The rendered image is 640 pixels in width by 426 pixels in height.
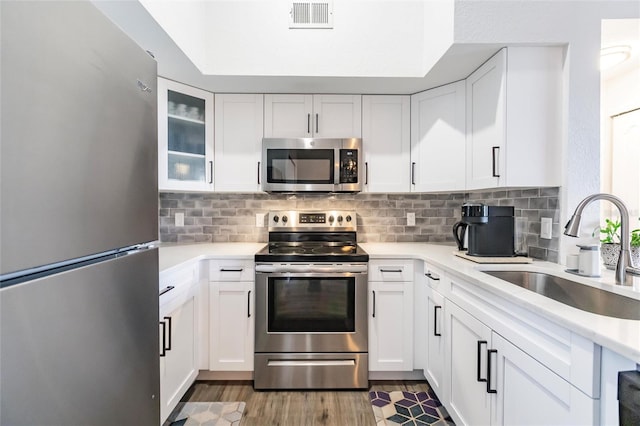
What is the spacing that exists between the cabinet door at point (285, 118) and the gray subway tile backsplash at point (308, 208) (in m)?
0.54

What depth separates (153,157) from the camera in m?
0.91

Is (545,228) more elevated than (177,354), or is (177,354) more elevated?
(545,228)

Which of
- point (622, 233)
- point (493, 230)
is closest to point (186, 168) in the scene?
point (493, 230)

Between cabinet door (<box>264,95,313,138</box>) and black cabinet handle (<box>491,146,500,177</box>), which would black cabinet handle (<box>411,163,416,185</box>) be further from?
cabinet door (<box>264,95,313,138</box>)

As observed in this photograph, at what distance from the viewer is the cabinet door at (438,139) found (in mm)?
2104

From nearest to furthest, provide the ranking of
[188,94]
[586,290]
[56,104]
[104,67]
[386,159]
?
[56,104], [104,67], [586,290], [188,94], [386,159]

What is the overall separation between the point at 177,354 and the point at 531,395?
5.70ft

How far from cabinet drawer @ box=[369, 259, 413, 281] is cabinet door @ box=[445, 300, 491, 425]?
1.36 ft

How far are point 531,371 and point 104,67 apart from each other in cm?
155

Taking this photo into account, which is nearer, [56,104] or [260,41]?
[56,104]

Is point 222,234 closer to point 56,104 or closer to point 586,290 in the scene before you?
point 56,104

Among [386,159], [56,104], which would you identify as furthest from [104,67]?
[386,159]

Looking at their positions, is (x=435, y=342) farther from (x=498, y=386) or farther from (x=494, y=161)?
(x=494, y=161)

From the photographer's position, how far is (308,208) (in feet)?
8.54
